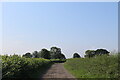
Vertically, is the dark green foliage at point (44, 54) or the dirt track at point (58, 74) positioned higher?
the dark green foliage at point (44, 54)

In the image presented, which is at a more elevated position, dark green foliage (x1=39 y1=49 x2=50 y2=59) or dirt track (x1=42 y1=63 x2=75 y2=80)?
dark green foliage (x1=39 y1=49 x2=50 y2=59)

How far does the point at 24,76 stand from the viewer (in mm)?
14195

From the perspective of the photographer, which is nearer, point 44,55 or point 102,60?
point 102,60

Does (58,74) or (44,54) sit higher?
(44,54)

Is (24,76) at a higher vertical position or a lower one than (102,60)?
lower

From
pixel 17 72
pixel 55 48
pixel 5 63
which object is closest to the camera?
pixel 5 63

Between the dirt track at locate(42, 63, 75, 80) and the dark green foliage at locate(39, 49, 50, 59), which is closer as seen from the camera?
the dirt track at locate(42, 63, 75, 80)

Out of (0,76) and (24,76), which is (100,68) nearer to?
(24,76)

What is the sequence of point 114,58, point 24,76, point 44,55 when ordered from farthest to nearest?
1. point 44,55
2. point 24,76
3. point 114,58

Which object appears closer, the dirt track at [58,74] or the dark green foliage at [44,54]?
the dirt track at [58,74]

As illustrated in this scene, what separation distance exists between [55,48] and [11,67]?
117 meters

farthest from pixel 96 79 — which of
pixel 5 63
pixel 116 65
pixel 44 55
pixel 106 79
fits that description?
pixel 44 55

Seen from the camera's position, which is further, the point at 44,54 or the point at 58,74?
the point at 44,54

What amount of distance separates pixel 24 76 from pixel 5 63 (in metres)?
3.84
